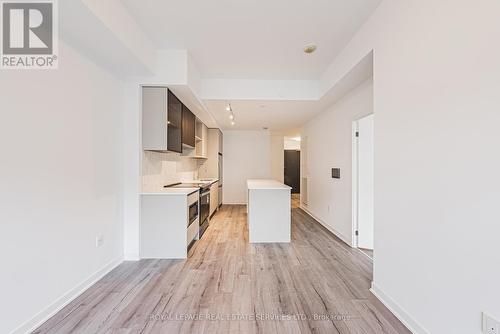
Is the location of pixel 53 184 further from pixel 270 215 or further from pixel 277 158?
pixel 277 158

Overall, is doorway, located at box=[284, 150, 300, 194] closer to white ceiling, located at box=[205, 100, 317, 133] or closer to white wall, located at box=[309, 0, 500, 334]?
white ceiling, located at box=[205, 100, 317, 133]

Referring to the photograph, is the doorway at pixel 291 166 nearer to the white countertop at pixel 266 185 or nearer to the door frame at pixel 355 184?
the white countertop at pixel 266 185

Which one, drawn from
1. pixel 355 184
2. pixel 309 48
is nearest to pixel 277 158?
pixel 355 184

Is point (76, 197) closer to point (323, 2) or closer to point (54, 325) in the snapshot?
point (54, 325)

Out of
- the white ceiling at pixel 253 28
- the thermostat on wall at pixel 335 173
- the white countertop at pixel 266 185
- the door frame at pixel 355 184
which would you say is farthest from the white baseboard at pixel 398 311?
the white ceiling at pixel 253 28

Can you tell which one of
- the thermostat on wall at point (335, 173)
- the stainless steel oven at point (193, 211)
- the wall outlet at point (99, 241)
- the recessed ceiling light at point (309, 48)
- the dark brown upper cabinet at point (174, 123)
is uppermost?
the recessed ceiling light at point (309, 48)

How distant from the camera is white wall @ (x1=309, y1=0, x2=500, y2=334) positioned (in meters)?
1.26

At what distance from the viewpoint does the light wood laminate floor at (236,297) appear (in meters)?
1.88

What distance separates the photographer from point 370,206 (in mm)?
3670

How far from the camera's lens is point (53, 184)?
6.70ft

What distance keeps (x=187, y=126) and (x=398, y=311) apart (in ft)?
12.5

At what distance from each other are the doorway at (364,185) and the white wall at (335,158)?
0.11 m

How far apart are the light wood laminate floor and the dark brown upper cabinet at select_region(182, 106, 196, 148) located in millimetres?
1863

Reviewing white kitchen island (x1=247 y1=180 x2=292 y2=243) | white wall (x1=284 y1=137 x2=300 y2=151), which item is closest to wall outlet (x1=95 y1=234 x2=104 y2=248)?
white kitchen island (x1=247 y1=180 x2=292 y2=243)
